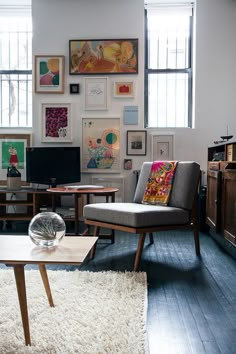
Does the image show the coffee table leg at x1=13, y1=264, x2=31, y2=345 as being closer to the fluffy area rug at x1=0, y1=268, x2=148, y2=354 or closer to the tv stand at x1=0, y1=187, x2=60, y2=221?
the fluffy area rug at x1=0, y1=268, x2=148, y2=354

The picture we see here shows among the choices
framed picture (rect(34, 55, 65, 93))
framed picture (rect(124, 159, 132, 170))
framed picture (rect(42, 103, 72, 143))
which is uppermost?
framed picture (rect(34, 55, 65, 93))

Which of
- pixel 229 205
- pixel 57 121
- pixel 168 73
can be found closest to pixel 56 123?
pixel 57 121

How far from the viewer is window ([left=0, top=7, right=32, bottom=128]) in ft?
14.9

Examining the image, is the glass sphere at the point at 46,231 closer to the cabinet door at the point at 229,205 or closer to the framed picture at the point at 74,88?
the cabinet door at the point at 229,205

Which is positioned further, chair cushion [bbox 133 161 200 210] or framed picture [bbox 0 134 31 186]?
framed picture [bbox 0 134 31 186]

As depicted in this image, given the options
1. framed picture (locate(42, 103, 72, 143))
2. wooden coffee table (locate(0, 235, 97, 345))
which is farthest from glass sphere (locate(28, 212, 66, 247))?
framed picture (locate(42, 103, 72, 143))

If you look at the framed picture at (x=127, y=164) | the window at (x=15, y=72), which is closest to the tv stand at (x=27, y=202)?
the framed picture at (x=127, y=164)

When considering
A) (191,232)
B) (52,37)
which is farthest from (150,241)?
(52,37)

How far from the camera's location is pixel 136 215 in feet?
7.77

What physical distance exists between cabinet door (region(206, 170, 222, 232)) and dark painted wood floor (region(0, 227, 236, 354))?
0.22 metres

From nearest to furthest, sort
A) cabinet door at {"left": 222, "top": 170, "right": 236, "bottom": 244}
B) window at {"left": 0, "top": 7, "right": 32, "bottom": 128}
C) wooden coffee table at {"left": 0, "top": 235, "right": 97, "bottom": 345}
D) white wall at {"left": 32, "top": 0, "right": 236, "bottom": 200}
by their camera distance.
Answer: wooden coffee table at {"left": 0, "top": 235, "right": 97, "bottom": 345}
cabinet door at {"left": 222, "top": 170, "right": 236, "bottom": 244}
white wall at {"left": 32, "top": 0, "right": 236, "bottom": 200}
window at {"left": 0, "top": 7, "right": 32, "bottom": 128}

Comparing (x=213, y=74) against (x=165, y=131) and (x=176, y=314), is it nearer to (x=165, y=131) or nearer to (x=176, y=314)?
(x=165, y=131)

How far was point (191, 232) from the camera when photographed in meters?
3.74

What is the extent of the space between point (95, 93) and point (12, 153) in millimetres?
1307
